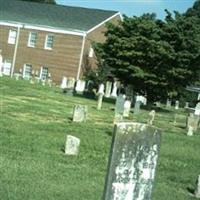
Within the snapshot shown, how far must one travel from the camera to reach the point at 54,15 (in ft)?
204

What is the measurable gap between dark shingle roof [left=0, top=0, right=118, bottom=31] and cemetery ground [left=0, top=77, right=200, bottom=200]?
38636 mm

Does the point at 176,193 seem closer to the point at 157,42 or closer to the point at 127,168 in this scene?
the point at 127,168

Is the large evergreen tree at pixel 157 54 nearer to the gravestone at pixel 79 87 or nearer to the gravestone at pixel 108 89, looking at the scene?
the gravestone at pixel 108 89

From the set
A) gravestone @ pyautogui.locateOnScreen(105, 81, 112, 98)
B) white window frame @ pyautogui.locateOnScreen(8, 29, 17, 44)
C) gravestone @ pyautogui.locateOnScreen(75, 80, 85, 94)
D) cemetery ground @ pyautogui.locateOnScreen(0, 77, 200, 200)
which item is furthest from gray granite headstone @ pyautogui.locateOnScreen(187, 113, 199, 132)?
white window frame @ pyautogui.locateOnScreen(8, 29, 17, 44)

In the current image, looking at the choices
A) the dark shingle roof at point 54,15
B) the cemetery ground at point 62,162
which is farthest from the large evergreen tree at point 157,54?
the dark shingle roof at point 54,15

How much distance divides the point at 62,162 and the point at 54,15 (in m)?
50.7

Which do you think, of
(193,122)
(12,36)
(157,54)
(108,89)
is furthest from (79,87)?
(193,122)

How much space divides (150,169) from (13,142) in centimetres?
866

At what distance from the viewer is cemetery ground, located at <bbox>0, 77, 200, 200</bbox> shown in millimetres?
9984

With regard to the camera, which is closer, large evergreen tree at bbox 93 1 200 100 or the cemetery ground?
the cemetery ground

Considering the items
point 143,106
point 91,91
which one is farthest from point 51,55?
point 143,106

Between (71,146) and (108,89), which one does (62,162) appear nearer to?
(71,146)

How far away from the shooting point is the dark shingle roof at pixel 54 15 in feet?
195

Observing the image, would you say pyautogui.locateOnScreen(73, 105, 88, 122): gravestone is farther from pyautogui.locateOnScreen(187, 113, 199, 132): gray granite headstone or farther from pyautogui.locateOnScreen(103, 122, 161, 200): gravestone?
pyautogui.locateOnScreen(103, 122, 161, 200): gravestone
